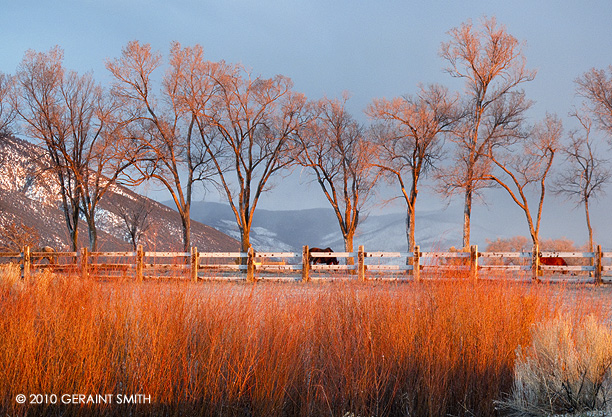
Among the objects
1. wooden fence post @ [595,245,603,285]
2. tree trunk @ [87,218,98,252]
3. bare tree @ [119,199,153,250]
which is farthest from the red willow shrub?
bare tree @ [119,199,153,250]

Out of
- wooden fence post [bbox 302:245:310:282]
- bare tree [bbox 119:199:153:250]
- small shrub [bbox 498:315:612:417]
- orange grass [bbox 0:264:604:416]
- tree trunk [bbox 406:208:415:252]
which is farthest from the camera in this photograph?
bare tree [bbox 119:199:153:250]

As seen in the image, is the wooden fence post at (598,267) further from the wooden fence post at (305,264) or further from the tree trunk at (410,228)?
the tree trunk at (410,228)

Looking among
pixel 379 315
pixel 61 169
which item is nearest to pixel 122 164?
pixel 61 169

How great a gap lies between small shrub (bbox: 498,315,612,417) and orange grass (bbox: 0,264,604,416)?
0.43 m

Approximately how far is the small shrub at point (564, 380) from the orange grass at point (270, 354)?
427 millimetres

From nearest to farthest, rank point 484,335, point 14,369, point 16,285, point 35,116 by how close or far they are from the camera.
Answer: point 14,369 < point 484,335 < point 16,285 < point 35,116

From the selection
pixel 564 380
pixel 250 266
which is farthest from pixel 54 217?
pixel 564 380

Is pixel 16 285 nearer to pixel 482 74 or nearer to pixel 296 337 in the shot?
A: pixel 296 337

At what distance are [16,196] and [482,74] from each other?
9499 centimetres

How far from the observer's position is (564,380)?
6145 mm

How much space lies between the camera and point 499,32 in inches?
→ 1275

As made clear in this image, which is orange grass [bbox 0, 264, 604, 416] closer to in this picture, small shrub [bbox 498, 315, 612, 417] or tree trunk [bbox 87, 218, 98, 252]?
small shrub [bbox 498, 315, 612, 417]

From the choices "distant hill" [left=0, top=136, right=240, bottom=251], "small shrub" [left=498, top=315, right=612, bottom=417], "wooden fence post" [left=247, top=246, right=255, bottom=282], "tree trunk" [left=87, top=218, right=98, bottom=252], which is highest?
"distant hill" [left=0, top=136, right=240, bottom=251]

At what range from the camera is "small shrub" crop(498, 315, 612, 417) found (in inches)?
237
